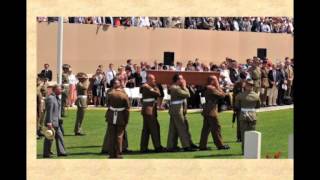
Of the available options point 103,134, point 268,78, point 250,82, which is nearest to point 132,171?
point 103,134

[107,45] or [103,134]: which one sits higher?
[107,45]

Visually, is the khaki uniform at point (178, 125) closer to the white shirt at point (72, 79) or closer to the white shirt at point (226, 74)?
the white shirt at point (226, 74)

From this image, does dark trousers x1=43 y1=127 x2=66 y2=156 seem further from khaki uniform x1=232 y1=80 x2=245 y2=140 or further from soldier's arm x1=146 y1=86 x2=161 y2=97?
khaki uniform x1=232 y1=80 x2=245 y2=140

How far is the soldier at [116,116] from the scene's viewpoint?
1280 inches

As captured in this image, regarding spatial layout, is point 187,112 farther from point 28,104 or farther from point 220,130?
point 28,104

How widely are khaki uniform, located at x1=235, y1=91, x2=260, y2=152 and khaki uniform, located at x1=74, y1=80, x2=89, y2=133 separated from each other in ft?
13.8

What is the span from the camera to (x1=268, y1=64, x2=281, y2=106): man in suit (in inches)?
1458

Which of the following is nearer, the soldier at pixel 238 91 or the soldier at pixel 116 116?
the soldier at pixel 116 116

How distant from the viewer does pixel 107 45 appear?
34.8 m

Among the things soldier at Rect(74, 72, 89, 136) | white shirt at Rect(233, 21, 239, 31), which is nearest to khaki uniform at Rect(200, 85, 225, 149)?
white shirt at Rect(233, 21, 239, 31)

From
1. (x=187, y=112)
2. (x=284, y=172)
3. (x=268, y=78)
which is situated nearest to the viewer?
(x=284, y=172)

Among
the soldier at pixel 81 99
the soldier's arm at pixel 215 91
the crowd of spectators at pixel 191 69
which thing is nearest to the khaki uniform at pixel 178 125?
the crowd of spectators at pixel 191 69

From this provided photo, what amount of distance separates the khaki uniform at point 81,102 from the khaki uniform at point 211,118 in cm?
336

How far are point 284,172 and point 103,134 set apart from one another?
15.5ft
